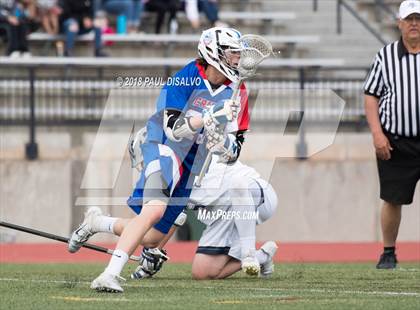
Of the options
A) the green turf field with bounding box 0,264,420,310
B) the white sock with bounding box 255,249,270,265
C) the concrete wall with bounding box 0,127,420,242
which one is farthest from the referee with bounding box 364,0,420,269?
the concrete wall with bounding box 0,127,420,242

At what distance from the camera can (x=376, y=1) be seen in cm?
1839

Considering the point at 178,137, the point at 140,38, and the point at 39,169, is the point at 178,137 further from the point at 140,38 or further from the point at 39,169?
the point at 140,38

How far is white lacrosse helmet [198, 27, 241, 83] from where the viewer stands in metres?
8.12

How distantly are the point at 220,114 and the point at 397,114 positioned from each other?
8.63 ft

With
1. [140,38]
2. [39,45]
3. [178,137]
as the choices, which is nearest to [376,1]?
→ [140,38]

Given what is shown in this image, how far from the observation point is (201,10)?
17.0 meters

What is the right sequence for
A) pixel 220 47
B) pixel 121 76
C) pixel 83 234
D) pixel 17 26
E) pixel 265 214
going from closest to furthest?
pixel 220 47, pixel 83 234, pixel 265 214, pixel 121 76, pixel 17 26

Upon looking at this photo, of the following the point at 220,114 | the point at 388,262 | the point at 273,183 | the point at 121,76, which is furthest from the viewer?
the point at 121,76

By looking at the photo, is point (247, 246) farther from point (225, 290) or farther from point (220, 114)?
point (220, 114)

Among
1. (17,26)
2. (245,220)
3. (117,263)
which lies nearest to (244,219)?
(245,220)

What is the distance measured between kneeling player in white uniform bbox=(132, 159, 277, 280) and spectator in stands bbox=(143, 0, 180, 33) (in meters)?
7.46

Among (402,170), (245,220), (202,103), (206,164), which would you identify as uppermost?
(202,103)

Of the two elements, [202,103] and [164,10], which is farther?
[164,10]

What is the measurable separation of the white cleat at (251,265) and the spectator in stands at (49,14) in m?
8.16
